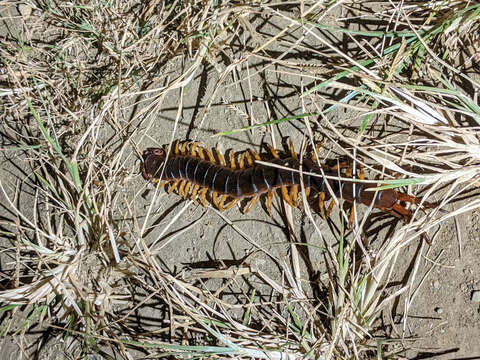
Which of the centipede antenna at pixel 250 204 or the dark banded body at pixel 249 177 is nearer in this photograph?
the dark banded body at pixel 249 177

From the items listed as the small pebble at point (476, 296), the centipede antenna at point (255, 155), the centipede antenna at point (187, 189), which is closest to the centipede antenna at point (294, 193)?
the centipede antenna at point (255, 155)

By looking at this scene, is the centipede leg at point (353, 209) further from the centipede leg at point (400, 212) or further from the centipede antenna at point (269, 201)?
the centipede antenna at point (269, 201)

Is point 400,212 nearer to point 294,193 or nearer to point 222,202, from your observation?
point 294,193

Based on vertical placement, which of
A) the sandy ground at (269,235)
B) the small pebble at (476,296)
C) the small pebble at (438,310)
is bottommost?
the small pebble at (438,310)

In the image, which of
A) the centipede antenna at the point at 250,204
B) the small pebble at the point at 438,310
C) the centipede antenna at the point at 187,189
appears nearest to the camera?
the small pebble at the point at 438,310

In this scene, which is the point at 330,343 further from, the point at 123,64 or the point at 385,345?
the point at 123,64

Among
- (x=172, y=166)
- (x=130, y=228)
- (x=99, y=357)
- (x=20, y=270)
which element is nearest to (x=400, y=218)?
(x=172, y=166)

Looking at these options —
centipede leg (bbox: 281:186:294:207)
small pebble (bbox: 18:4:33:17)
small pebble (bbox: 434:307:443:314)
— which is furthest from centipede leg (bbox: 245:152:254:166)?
small pebble (bbox: 18:4:33:17)

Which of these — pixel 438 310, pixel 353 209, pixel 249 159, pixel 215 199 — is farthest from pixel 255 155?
pixel 438 310
